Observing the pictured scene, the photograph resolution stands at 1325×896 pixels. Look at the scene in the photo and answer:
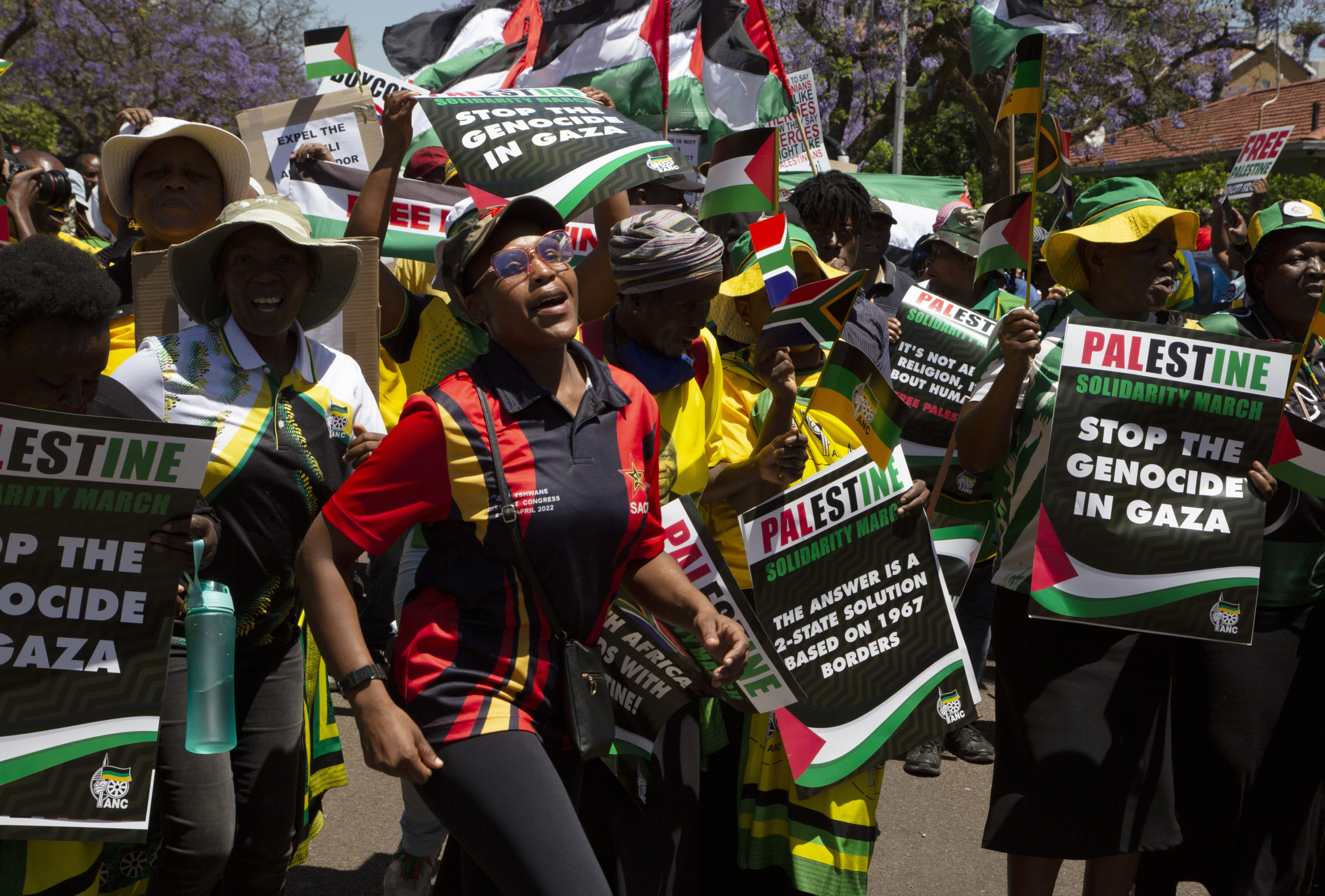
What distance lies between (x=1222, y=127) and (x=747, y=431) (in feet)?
134

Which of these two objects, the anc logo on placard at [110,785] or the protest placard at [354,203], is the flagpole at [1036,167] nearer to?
the protest placard at [354,203]

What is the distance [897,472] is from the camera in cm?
372

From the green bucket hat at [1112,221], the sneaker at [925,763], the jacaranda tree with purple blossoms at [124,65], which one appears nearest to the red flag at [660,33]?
the green bucket hat at [1112,221]

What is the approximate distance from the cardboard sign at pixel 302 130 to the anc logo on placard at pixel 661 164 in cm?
159

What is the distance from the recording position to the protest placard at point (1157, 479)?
3.47 meters

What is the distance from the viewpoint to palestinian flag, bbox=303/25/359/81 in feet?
18.5

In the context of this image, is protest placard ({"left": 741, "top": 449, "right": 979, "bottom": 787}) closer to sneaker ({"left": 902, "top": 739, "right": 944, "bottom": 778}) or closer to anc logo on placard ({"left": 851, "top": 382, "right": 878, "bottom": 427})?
anc logo on placard ({"left": 851, "top": 382, "right": 878, "bottom": 427})

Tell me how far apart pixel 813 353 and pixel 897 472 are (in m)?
0.47

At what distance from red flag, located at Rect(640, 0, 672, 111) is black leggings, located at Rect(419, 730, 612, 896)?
12.1 feet

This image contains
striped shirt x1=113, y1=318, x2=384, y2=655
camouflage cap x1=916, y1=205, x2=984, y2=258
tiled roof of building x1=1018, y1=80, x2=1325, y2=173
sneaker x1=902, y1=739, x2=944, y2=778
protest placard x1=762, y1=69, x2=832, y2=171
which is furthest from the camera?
tiled roof of building x1=1018, y1=80, x2=1325, y2=173

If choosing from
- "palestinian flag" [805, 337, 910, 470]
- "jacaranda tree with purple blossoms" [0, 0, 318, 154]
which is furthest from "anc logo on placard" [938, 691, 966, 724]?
"jacaranda tree with purple blossoms" [0, 0, 318, 154]

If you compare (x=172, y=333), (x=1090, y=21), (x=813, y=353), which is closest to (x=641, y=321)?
(x=813, y=353)

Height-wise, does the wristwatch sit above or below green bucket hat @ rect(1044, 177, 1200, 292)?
below

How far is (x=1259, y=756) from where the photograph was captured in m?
3.71
